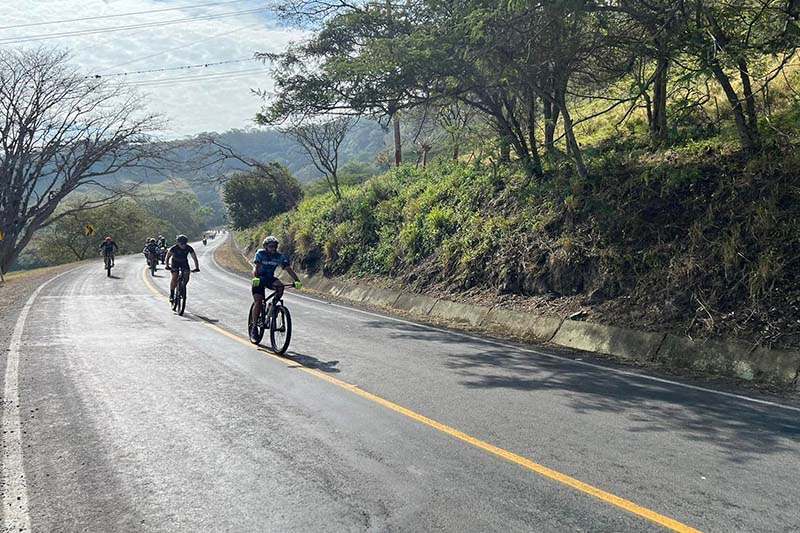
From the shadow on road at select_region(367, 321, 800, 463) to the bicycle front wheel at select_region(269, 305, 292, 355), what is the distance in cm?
246

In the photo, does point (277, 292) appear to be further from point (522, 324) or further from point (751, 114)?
point (751, 114)

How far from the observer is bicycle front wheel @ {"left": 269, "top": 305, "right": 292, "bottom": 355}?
10023mm

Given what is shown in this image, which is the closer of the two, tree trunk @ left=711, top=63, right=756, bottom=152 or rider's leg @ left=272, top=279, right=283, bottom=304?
rider's leg @ left=272, top=279, right=283, bottom=304

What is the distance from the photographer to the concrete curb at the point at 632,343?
846 centimetres

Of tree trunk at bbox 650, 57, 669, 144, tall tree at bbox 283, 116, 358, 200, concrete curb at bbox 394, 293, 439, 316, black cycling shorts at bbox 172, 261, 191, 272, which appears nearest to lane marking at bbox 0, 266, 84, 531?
black cycling shorts at bbox 172, 261, 191, 272

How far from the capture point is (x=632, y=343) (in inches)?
412

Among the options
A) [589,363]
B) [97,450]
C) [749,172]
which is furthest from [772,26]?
[97,450]

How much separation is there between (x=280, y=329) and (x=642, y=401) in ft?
18.2

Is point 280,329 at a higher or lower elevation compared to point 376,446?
higher

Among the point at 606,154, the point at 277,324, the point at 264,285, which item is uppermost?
the point at 606,154

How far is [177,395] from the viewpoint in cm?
740

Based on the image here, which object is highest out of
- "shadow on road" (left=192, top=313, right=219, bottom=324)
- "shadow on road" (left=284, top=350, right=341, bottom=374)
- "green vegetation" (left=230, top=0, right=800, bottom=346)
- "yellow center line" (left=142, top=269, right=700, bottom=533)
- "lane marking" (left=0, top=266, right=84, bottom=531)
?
"green vegetation" (left=230, top=0, right=800, bottom=346)

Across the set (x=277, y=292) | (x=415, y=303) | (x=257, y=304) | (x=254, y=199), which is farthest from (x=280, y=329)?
(x=254, y=199)

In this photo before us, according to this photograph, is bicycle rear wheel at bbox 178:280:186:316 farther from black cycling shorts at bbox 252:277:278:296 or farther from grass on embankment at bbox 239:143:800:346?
grass on embankment at bbox 239:143:800:346
